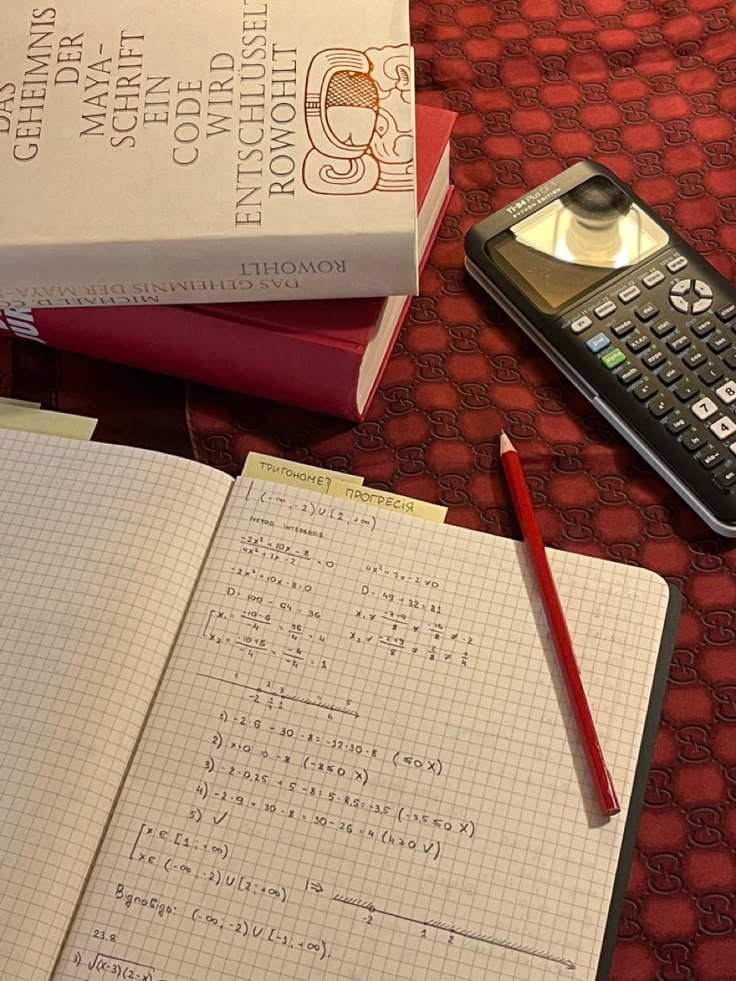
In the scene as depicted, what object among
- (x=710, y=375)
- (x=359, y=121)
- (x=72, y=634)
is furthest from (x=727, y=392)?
(x=72, y=634)

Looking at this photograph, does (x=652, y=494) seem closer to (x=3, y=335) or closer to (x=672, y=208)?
(x=672, y=208)

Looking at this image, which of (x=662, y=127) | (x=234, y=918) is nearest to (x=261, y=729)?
(x=234, y=918)

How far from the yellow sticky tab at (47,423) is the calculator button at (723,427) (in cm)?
31

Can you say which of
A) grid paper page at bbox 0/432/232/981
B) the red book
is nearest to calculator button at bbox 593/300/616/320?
the red book

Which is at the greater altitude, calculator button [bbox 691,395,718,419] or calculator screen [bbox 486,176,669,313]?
calculator screen [bbox 486,176,669,313]

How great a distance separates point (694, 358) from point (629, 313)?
0.14 ft

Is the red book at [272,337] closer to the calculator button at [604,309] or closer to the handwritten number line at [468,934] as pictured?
the calculator button at [604,309]

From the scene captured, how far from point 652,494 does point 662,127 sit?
25 centimetres

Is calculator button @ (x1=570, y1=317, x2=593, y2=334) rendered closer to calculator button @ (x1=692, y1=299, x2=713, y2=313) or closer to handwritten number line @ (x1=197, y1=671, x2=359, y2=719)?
calculator button @ (x1=692, y1=299, x2=713, y2=313)

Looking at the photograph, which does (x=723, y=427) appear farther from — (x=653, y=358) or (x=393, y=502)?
(x=393, y=502)

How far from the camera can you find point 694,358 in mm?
506

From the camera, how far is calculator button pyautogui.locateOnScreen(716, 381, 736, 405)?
1.63ft

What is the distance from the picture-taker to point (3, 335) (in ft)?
1.81

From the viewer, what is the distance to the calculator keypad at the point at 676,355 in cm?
49
